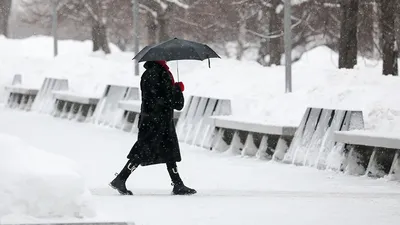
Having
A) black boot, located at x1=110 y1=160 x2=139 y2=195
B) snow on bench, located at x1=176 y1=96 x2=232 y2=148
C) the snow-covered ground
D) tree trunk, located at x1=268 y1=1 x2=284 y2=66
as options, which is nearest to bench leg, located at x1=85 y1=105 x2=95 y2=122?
the snow-covered ground

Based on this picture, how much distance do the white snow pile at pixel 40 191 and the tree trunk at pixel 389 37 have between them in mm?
19412

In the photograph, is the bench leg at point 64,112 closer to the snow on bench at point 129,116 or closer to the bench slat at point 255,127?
the snow on bench at point 129,116

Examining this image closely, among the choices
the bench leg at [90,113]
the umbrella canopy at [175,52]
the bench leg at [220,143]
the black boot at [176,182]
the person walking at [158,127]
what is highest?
the umbrella canopy at [175,52]

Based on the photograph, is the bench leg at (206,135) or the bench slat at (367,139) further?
the bench leg at (206,135)

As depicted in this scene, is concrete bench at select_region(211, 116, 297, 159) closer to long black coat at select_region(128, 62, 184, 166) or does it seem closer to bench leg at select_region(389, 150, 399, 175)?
bench leg at select_region(389, 150, 399, 175)

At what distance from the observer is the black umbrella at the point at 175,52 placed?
42.8 feet

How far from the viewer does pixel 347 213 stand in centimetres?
1155

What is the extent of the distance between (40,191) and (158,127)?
14.5 ft

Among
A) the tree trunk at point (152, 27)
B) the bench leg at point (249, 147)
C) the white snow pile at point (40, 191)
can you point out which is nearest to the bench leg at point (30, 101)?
the tree trunk at point (152, 27)

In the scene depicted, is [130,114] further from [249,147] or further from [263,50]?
[263,50]

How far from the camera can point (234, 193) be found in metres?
13.5

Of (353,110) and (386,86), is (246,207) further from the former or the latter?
(386,86)

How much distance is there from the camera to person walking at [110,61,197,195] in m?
13.0

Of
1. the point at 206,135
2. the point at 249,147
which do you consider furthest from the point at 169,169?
the point at 206,135
